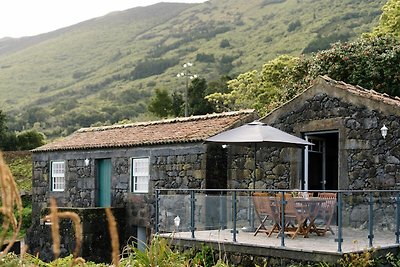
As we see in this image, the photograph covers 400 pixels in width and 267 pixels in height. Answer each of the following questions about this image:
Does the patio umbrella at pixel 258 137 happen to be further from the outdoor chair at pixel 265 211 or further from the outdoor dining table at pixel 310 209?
the outdoor dining table at pixel 310 209

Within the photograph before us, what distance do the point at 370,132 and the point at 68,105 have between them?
63.3m

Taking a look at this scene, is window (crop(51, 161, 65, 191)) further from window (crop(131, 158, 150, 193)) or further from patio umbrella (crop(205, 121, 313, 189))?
patio umbrella (crop(205, 121, 313, 189))

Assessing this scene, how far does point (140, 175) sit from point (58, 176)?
421cm

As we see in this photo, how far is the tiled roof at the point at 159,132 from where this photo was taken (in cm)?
1712

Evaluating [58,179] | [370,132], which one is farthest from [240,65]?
[370,132]

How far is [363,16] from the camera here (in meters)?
71.1

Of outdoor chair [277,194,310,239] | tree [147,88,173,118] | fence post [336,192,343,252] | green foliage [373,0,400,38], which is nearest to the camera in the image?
fence post [336,192,343,252]

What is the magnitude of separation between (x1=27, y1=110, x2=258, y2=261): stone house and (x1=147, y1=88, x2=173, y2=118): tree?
20.4m

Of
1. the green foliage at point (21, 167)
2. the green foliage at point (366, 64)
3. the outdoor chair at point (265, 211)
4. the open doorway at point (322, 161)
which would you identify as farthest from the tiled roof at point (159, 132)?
the green foliage at point (21, 167)

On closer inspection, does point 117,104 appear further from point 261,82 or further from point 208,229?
point 208,229

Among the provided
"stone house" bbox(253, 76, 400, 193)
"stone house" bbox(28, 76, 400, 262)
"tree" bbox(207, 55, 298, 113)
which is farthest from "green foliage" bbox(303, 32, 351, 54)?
"stone house" bbox(253, 76, 400, 193)

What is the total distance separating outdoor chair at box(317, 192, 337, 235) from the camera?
10078 millimetres

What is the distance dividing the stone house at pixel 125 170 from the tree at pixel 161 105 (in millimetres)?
20398

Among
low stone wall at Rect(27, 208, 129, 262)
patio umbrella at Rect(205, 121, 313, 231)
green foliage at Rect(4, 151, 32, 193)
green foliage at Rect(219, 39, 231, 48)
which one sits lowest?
low stone wall at Rect(27, 208, 129, 262)
